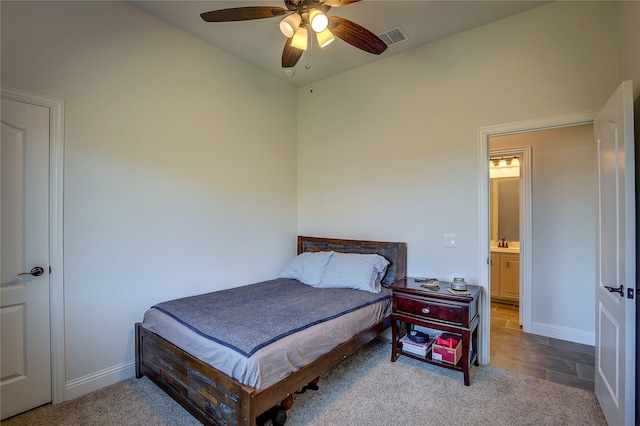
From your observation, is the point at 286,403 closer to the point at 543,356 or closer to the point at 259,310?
the point at 259,310

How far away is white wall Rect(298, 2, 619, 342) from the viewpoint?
242 centimetres

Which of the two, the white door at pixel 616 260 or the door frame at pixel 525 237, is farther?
the door frame at pixel 525 237

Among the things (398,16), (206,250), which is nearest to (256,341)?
(206,250)

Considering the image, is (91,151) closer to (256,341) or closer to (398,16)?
(256,341)

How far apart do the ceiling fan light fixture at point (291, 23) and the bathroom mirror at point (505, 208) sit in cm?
437

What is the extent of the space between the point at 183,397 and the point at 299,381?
79 cm

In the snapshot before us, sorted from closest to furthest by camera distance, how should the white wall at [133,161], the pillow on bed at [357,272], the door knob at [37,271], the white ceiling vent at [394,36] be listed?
the door knob at [37,271] < the white wall at [133,161] < the white ceiling vent at [394,36] < the pillow on bed at [357,272]

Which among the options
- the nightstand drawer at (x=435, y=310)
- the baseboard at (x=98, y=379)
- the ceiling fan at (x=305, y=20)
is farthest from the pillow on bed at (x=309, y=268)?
the ceiling fan at (x=305, y=20)

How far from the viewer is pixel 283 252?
3926mm

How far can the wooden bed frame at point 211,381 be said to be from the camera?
5.32 ft

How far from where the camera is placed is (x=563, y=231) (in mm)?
3355

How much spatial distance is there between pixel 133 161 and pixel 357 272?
228 cm

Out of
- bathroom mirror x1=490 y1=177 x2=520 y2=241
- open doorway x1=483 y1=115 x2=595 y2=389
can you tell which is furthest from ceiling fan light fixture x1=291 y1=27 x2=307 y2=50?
bathroom mirror x1=490 y1=177 x2=520 y2=241

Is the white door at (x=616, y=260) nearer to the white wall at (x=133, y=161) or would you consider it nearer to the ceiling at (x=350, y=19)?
the ceiling at (x=350, y=19)
